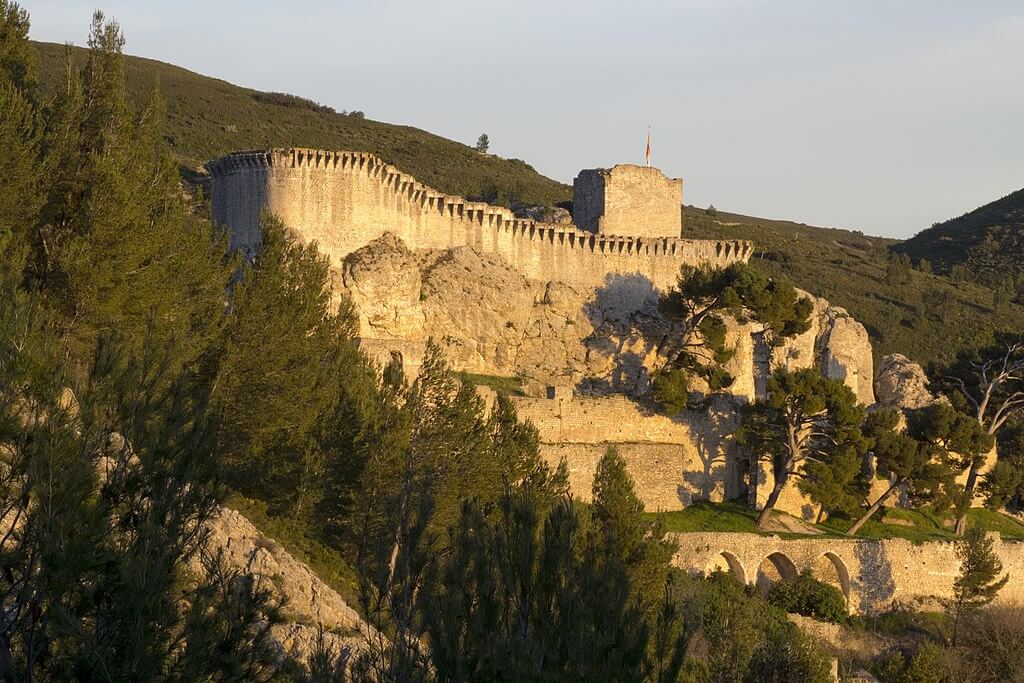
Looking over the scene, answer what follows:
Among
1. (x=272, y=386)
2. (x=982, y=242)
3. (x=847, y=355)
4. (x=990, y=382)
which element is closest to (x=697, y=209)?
(x=982, y=242)

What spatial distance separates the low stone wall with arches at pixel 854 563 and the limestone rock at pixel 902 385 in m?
7.51

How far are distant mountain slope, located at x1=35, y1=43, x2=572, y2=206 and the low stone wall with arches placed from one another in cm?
3657

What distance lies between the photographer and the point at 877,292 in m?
64.9

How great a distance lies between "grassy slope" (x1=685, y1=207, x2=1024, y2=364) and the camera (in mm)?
57000

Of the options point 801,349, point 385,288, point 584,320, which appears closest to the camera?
point 385,288

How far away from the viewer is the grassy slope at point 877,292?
57000 mm

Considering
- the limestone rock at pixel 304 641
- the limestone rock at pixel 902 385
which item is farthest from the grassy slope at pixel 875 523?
the limestone rock at pixel 304 641

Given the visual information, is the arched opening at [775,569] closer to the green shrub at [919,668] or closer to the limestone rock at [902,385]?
the green shrub at [919,668]

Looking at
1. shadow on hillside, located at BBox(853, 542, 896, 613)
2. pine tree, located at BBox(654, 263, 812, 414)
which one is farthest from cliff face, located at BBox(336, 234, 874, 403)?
shadow on hillside, located at BBox(853, 542, 896, 613)

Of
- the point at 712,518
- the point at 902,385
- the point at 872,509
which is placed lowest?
the point at 712,518

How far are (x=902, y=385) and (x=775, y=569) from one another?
11.9m

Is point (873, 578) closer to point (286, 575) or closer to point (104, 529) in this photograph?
point (286, 575)

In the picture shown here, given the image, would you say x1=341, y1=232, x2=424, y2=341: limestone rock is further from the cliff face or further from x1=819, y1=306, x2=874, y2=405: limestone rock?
x1=819, y1=306, x2=874, y2=405: limestone rock

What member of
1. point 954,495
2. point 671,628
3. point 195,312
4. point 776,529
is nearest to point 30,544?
point 671,628
